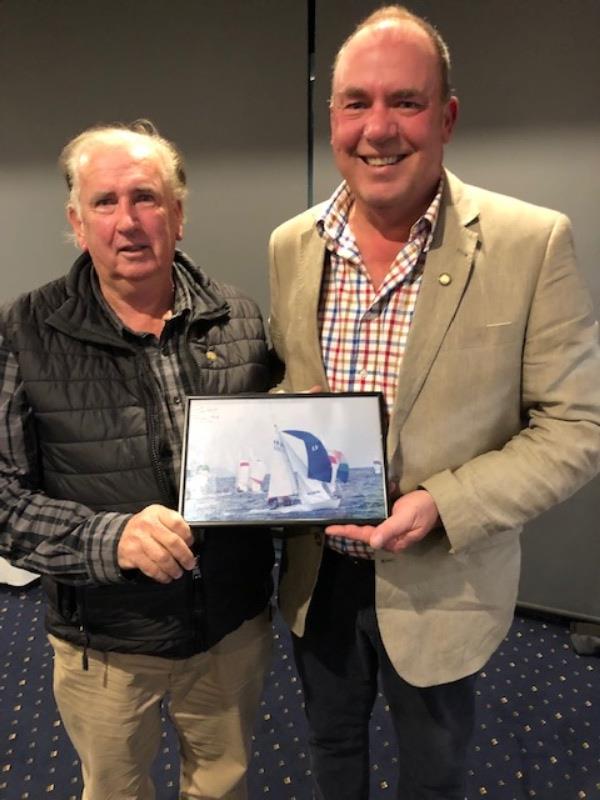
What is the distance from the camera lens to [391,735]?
193 centimetres

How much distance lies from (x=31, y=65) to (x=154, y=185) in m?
1.94

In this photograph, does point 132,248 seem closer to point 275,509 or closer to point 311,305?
point 311,305

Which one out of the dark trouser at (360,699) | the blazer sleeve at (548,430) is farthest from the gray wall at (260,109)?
the dark trouser at (360,699)

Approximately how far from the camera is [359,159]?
1062 millimetres

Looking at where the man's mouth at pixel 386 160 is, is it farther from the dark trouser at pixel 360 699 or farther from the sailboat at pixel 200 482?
the dark trouser at pixel 360 699

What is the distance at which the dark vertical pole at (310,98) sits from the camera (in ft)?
7.11

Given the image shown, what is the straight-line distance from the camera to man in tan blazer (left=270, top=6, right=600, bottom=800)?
1035 millimetres

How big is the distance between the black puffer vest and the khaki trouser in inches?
3.1

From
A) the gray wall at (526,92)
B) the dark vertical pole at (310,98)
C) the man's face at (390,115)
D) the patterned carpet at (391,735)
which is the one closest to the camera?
the man's face at (390,115)

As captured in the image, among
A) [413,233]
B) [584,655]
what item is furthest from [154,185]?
[584,655]

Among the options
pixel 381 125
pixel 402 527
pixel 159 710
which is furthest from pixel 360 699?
pixel 381 125

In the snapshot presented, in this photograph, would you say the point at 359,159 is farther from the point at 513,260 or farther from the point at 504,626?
the point at 504,626

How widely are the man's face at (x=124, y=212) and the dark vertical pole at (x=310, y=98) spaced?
134 centimetres

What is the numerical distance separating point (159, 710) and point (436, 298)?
1118 millimetres
